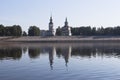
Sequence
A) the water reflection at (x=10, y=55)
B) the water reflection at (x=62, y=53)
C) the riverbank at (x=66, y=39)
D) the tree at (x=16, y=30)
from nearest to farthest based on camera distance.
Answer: the water reflection at (x=10, y=55), the water reflection at (x=62, y=53), the riverbank at (x=66, y=39), the tree at (x=16, y=30)

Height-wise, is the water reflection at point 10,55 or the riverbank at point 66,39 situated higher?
the riverbank at point 66,39

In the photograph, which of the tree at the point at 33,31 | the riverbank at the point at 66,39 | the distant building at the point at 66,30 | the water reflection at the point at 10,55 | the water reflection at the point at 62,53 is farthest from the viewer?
the distant building at the point at 66,30

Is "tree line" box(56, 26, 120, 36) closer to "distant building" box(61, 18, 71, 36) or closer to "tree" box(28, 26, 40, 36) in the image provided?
"distant building" box(61, 18, 71, 36)

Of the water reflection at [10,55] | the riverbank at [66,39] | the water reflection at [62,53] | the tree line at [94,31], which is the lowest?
the water reflection at [62,53]

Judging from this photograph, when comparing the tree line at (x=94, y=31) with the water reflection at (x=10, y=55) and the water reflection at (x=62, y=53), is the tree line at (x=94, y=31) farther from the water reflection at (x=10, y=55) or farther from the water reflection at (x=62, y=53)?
the water reflection at (x=10, y=55)

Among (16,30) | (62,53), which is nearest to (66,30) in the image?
(16,30)

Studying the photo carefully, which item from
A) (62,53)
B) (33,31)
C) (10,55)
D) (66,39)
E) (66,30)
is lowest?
(62,53)

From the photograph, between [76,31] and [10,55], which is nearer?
[10,55]

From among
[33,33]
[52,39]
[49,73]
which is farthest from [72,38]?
[49,73]

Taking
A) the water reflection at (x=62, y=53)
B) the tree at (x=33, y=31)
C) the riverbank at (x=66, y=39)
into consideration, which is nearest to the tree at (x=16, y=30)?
the riverbank at (x=66, y=39)

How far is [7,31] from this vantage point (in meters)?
164

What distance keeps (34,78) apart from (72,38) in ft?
443

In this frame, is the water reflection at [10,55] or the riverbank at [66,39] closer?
the water reflection at [10,55]

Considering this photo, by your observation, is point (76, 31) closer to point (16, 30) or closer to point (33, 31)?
point (33, 31)
